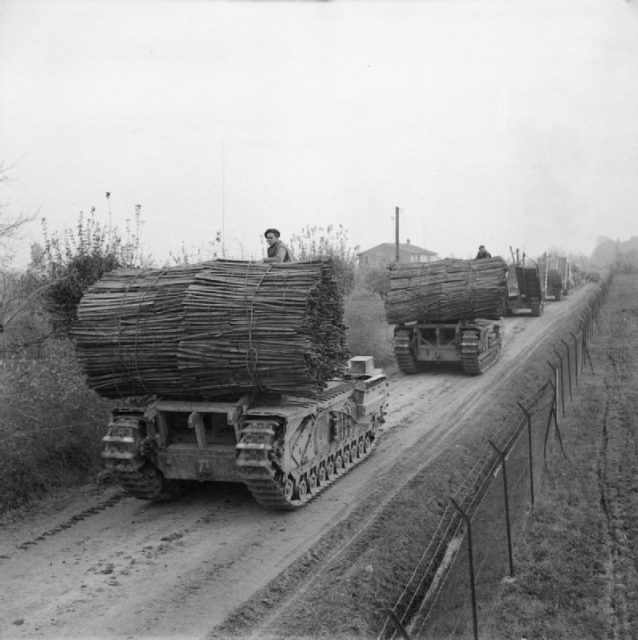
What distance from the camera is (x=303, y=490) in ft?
31.8

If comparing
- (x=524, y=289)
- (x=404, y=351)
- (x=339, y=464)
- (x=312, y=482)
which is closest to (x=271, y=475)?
(x=312, y=482)

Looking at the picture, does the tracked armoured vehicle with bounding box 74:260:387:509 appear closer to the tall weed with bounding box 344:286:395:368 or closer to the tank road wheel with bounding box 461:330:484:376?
the tank road wheel with bounding box 461:330:484:376

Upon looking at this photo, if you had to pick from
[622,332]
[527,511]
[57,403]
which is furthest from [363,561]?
[622,332]

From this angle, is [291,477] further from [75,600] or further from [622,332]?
[622,332]

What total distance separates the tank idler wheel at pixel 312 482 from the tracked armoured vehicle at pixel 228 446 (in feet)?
0.04

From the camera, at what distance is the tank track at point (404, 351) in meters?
19.7

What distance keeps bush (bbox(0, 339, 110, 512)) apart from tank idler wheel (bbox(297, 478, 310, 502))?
10.9 ft

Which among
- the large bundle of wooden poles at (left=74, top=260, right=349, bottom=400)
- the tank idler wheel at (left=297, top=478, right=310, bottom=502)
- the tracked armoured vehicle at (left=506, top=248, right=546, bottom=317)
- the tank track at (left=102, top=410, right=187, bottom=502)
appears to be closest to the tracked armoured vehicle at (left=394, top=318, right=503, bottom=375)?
the tank idler wheel at (left=297, top=478, right=310, bottom=502)

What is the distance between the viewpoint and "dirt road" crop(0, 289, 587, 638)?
648cm

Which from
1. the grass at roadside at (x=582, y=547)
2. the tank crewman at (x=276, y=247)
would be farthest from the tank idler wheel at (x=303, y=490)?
the tank crewman at (x=276, y=247)

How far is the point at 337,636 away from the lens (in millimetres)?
6094

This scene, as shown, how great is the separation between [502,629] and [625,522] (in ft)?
10.5

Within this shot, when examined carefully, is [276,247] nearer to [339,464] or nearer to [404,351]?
[339,464]

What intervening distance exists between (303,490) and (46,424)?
3815 millimetres
